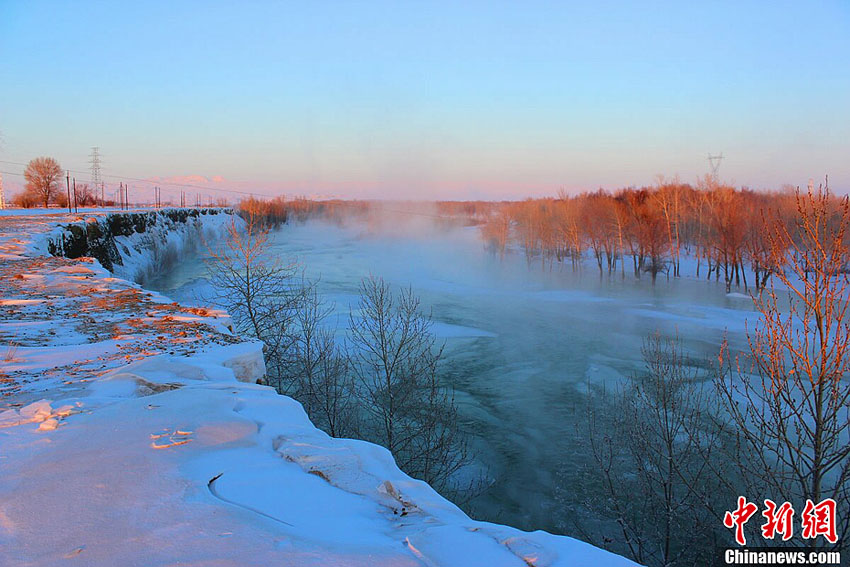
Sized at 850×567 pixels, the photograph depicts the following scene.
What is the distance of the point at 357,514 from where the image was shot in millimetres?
A: 2859

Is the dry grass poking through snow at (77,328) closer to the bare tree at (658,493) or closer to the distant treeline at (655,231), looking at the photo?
the bare tree at (658,493)

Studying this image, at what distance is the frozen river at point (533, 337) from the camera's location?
10323 millimetres

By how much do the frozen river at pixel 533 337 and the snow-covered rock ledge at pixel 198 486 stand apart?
6.54 metres

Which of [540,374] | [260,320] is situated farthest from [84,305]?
[540,374]

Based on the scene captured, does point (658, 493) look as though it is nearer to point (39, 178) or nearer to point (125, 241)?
point (125, 241)

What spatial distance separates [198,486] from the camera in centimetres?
292

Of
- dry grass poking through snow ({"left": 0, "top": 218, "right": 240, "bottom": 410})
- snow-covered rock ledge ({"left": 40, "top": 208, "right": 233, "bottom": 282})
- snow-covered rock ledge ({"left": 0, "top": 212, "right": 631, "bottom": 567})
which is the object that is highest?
snow-covered rock ledge ({"left": 40, "top": 208, "right": 233, "bottom": 282})

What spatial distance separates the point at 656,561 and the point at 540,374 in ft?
25.4

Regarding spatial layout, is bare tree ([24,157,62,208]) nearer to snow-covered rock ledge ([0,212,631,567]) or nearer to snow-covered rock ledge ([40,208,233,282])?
snow-covered rock ledge ([40,208,233,282])

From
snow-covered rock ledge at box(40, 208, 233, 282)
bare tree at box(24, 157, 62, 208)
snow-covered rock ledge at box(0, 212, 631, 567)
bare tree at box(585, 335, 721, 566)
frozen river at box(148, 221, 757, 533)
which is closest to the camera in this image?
snow-covered rock ledge at box(0, 212, 631, 567)

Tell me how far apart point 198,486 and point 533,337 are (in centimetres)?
1829

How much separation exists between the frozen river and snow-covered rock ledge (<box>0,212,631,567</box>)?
21.5 feet

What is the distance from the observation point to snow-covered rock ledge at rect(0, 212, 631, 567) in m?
2.40

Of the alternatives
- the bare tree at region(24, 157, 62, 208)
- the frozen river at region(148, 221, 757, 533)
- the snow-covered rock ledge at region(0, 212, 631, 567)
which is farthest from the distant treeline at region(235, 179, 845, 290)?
the snow-covered rock ledge at region(0, 212, 631, 567)
